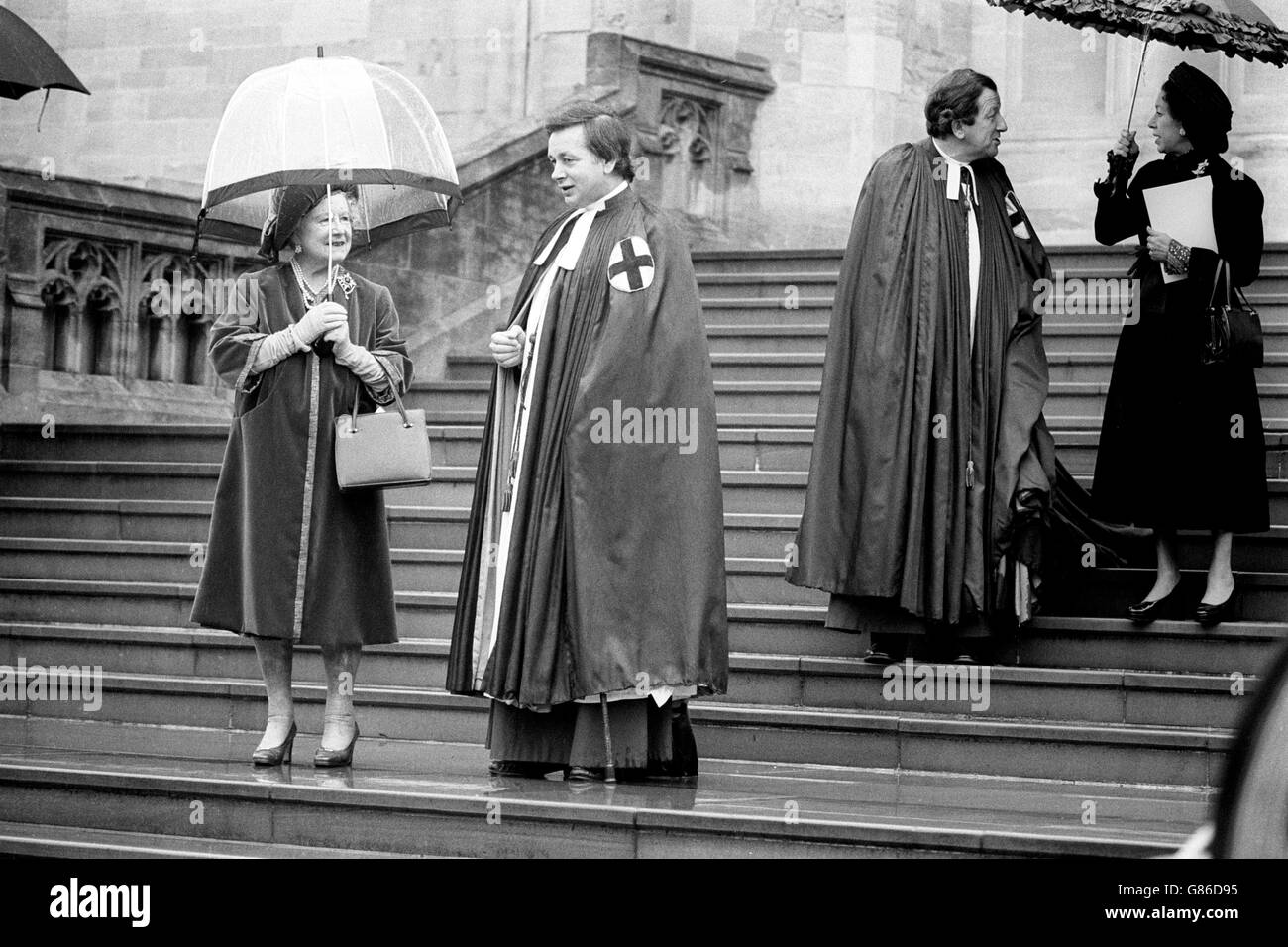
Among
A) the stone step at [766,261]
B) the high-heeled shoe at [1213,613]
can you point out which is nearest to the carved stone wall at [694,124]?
the stone step at [766,261]

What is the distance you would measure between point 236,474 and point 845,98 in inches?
312

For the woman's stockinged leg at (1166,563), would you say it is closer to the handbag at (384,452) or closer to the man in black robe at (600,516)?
the man in black robe at (600,516)

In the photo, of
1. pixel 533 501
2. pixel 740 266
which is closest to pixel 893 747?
pixel 533 501

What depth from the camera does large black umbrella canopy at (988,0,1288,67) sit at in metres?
7.73

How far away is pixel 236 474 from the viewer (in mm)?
6926

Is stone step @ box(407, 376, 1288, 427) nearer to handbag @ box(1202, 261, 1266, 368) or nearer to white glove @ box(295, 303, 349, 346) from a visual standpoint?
handbag @ box(1202, 261, 1266, 368)

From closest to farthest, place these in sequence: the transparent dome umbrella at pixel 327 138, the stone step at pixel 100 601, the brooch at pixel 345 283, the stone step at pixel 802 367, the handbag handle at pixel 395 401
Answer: the transparent dome umbrella at pixel 327 138, the handbag handle at pixel 395 401, the brooch at pixel 345 283, the stone step at pixel 100 601, the stone step at pixel 802 367

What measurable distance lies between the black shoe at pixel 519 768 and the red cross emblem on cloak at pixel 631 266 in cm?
152

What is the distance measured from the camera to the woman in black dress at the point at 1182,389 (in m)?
7.81

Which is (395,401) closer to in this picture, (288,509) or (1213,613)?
(288,509)

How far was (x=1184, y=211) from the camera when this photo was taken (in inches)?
322

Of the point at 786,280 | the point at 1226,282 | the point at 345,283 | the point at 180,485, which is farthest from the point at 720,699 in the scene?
the point at 786,280

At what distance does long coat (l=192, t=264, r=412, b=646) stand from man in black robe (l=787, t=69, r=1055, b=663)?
1819mm

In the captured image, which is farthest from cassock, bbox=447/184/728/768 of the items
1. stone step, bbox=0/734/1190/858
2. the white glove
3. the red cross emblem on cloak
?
the white glove
